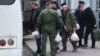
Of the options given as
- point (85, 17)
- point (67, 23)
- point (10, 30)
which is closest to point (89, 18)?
point (85, 17)

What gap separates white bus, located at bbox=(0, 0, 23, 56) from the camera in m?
8.19

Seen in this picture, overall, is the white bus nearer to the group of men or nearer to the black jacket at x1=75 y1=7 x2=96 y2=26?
the group of men

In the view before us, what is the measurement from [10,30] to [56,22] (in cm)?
434

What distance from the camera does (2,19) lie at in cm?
819

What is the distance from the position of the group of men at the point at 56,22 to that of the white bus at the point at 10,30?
3999 millimetres

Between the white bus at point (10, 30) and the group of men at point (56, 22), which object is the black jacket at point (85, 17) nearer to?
the group of men at point (56, 22)

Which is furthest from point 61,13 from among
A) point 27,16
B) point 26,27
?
point 27,16

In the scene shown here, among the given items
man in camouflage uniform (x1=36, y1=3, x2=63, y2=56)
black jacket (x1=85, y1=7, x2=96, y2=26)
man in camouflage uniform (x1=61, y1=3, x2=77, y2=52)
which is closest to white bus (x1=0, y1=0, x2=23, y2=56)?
man in camouflage uniform (x1=36, y1=3, x2=63, y2=56)

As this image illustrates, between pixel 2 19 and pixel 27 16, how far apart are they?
44.0ft

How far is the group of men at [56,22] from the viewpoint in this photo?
12.3 m

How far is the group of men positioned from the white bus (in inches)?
157

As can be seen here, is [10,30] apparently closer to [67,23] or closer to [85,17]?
[67,23]

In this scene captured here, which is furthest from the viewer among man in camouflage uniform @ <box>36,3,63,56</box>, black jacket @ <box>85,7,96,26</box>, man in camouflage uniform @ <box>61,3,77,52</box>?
black jacket @ <box>85,7,96,26</box>

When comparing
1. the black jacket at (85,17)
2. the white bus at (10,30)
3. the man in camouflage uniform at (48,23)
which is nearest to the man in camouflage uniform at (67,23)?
the black jacket at (85,17)
